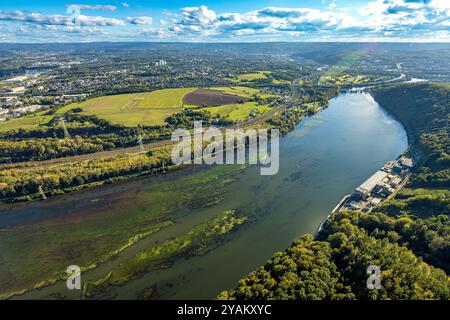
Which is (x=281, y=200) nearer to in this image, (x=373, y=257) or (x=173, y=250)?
(x=173, y=250)

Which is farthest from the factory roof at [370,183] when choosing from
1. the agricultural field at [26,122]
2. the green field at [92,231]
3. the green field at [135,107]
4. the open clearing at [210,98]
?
the agricultural field at [26,122]

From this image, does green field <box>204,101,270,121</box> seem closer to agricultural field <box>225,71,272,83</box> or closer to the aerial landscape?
the aerial landscape

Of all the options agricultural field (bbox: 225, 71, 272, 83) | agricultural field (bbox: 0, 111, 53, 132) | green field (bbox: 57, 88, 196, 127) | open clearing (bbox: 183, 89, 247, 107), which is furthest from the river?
agricultural field (bbox: 225, 71, 272, 83)

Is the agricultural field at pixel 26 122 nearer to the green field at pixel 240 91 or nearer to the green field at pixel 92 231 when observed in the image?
the green field at pixel 92 231

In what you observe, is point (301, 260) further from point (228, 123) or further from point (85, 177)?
point (228, 123)

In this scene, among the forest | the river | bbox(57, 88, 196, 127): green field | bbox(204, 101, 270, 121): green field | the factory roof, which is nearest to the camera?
the forest
